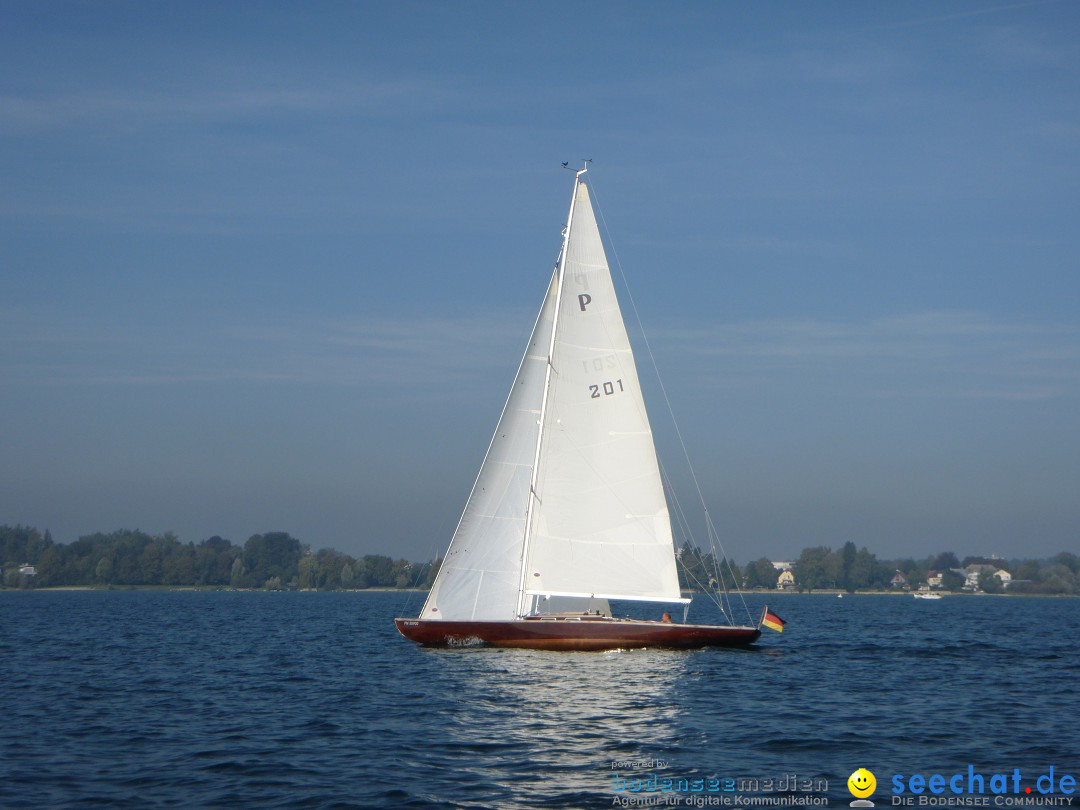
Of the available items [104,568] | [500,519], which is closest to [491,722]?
[500,519]

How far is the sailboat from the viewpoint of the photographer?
3603cm

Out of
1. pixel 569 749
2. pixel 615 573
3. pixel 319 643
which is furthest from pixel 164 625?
pixel 569 749

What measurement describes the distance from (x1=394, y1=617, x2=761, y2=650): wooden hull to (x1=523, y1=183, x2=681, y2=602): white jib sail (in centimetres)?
179

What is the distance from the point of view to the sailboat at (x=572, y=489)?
1419 inches

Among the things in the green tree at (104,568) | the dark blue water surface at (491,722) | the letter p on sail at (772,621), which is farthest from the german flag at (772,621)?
the green tree at (104,568)

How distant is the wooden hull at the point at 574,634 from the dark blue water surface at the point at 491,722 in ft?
1.52

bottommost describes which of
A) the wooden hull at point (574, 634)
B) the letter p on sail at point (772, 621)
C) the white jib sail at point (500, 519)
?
the wooden hull at point (574, 634)

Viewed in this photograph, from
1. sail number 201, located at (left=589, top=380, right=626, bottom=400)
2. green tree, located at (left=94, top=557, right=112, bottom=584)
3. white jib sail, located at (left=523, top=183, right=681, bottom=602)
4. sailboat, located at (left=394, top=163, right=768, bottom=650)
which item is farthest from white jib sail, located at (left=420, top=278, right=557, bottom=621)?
green tree, located at (left=94, top=557, right=112, bottom=584)

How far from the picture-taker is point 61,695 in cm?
2798

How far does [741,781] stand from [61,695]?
61.0ft

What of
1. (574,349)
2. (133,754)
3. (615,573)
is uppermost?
(574,349)

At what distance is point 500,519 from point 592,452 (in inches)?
148

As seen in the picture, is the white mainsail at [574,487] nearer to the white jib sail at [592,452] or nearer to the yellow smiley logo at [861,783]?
the white jib sail at [592,452]

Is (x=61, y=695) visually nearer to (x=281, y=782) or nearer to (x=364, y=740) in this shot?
(x=364, y=740)
